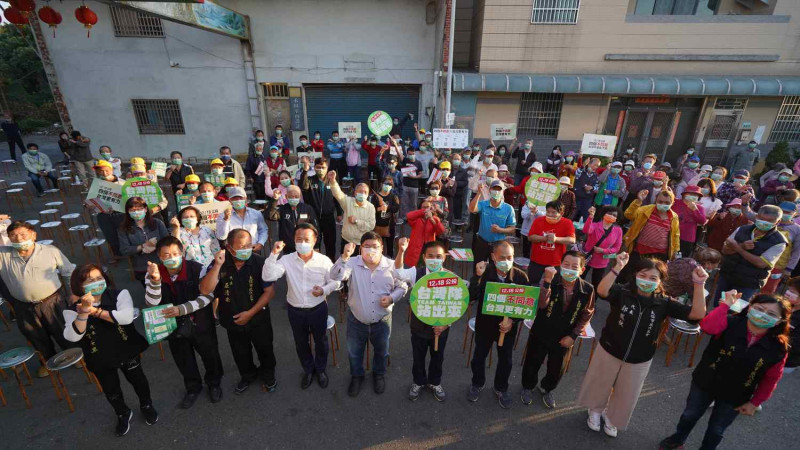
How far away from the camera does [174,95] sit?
596 inches

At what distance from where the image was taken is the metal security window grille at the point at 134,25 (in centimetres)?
1412

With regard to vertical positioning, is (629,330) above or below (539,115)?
below

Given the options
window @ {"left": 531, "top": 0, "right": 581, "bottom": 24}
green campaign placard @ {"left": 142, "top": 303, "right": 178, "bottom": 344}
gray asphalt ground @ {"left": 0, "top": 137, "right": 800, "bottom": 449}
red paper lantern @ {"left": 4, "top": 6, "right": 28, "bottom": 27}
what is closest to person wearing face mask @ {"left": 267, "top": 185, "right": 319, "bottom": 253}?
gray asphalt ground @ {"left": 0, "top": 137, "right": 800, "bottom": 449}

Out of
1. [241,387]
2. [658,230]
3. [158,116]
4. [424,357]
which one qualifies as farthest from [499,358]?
[158,116]

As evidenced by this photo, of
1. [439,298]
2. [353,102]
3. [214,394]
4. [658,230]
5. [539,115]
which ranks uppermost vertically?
[353,102]

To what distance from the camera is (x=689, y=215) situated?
20.5 feet

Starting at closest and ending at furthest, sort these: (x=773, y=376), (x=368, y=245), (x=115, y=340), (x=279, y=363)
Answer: (x=773, y=376) < (x=115, y=340) < (x=368, y=245) < (x=279, y=363)

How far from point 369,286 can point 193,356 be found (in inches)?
87.5

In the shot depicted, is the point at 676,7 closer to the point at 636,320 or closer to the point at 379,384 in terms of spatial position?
the point at 636,320

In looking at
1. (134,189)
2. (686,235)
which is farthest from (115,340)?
(686,235)

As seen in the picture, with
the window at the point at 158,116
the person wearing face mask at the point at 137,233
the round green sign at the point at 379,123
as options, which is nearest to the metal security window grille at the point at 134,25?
the window at the point at 158,116

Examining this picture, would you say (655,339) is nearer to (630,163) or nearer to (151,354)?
(151,354)

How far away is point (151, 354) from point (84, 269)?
2.40 m

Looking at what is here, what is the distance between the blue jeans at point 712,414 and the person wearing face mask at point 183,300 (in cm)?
489
